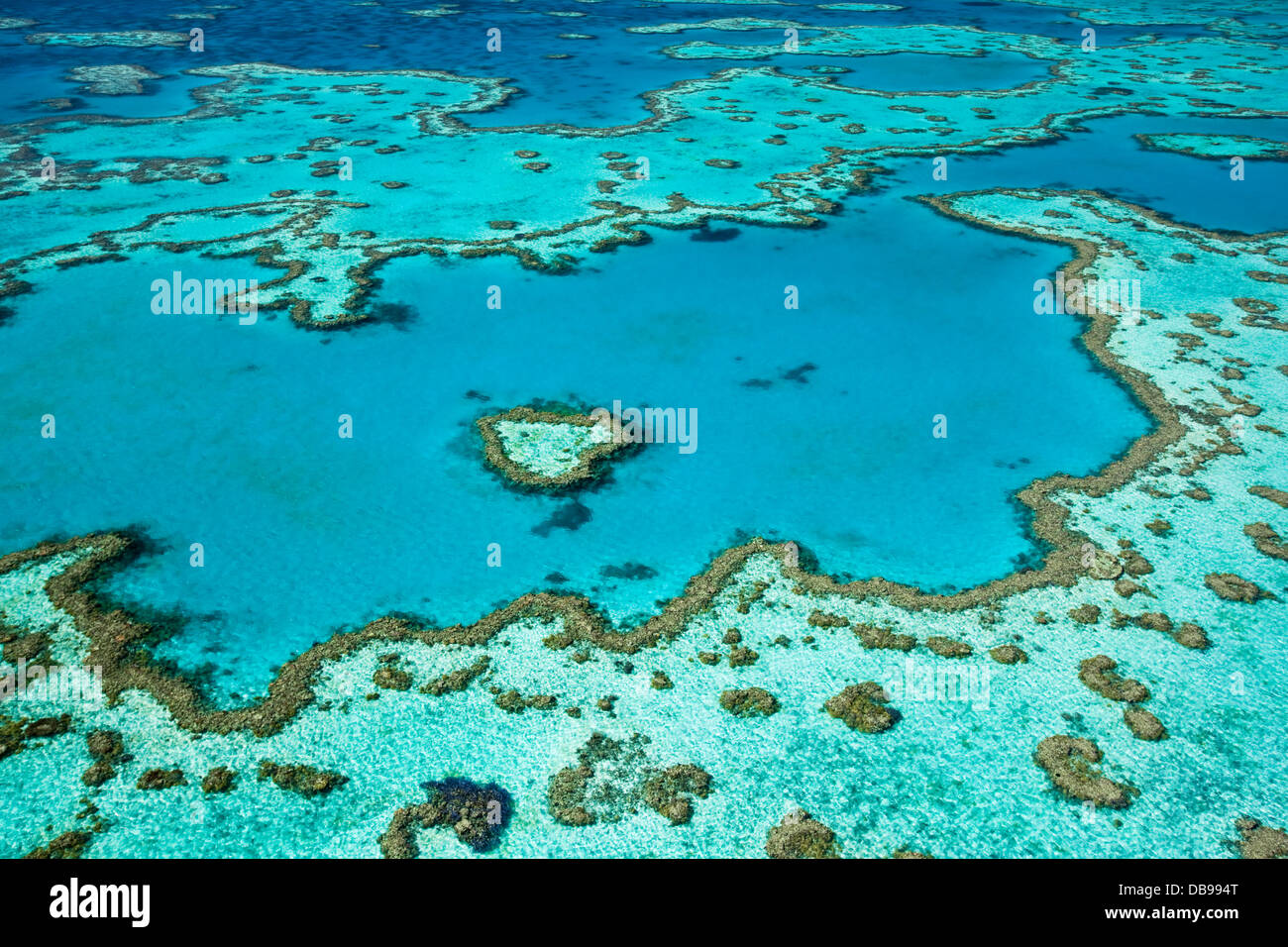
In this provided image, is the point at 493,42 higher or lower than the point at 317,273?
higher

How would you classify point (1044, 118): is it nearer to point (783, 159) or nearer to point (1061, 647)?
point (783, 159)

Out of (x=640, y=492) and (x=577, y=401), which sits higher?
(x=577, y=401)

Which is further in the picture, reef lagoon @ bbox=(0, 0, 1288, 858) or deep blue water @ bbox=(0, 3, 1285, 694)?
deep blue water @ bbox=(0, 3, 1285, 694)

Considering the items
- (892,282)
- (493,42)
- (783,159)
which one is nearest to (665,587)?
(892,282)

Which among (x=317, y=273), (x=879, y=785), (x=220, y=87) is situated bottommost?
(x=879, y=785)

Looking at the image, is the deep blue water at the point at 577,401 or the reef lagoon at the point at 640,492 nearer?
the reef lagoon at the point at 640,492

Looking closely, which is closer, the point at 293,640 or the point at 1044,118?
the point at 293,640

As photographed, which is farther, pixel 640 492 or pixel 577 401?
pixel 577 401
